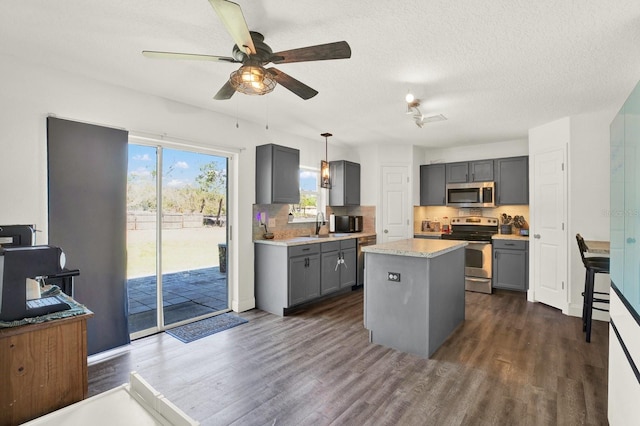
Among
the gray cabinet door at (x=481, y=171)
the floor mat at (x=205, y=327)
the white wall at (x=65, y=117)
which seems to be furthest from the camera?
the gray cabinet door at (x=481, y=171)

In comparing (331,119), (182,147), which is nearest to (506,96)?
(331,119)

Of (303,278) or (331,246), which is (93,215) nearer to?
(303,278)

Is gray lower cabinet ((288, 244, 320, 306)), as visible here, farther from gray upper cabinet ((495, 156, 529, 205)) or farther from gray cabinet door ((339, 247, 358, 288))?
gray upper cabinet ((495, 156, 529, 205))

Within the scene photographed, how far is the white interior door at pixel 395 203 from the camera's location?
573cm

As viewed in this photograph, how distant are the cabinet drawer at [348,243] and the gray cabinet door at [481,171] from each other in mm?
2410

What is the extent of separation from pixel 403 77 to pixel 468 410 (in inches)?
105

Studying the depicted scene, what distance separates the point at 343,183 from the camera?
18.0ft

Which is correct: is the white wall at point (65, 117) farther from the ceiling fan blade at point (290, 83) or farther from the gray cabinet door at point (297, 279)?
the ceiling fan blade at point (290, 83)

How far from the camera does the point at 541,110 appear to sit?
12.3ft

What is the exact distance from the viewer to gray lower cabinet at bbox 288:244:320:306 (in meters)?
3.95

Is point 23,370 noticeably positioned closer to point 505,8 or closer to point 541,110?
point 505,8

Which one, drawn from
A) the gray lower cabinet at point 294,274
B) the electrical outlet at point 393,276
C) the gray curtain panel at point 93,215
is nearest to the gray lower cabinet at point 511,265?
the gray lower cabinet at point 294,274

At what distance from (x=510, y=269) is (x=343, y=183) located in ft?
9.69

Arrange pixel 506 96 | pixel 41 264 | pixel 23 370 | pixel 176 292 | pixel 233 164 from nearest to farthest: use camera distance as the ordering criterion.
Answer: pixel 23 370 → pixel 41 264 → pixel 506 96 → pixel 176 292 → pixel 233 164
